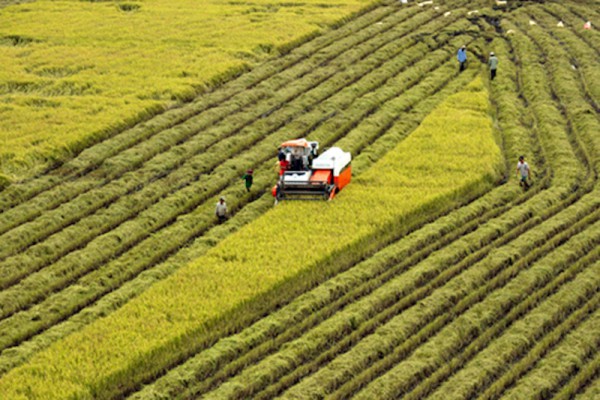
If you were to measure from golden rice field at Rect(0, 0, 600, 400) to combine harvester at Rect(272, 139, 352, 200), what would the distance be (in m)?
0.58

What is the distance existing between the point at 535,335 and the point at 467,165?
12.6 metres

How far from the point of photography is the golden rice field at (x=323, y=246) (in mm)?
22516

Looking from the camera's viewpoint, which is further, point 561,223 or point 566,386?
point 561,223

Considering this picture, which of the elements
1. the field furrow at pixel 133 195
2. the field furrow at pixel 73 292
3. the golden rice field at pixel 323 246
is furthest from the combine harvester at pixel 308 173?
the field furrow at pixel 73 292

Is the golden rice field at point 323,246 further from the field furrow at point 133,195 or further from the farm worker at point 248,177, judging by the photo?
the farm worker at point 248,177

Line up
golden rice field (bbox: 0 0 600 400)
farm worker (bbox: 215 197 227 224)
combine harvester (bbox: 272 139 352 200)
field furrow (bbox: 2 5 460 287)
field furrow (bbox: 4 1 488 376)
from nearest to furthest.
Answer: golden rice field (bbox: 0 0 600 400)
field furrow (bbox: 4 1 488 376)
field furrow (bbox: 2 5 460 287)
farm worker (bbox: 215 197 227 224)
combine harvester (bbox: 272 139 352 200)

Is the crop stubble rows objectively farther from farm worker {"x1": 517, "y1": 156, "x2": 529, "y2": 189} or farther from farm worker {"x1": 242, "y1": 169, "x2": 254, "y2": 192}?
farm worker {"x1": 242, "y1": 169, "x2": 254, "y2": 192}

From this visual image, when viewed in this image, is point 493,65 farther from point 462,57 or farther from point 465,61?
point 465,61

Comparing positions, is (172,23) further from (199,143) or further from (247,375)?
(247,375)

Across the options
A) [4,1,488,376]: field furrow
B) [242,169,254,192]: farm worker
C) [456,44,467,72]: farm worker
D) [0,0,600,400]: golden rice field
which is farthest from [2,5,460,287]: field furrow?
[456,44,467,72]: farm worker

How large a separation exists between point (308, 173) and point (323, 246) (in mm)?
4337

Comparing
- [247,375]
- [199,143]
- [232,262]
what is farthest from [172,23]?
[247,375]

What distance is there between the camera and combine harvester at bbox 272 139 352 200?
3222cm

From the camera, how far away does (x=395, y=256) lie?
93.5ft
